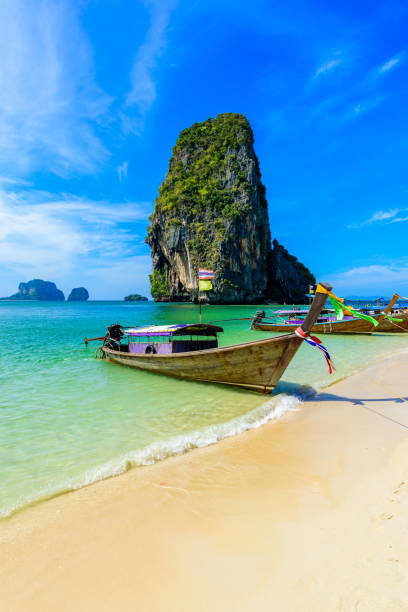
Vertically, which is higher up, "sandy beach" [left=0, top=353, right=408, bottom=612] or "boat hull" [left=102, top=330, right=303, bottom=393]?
"boat hull" [left=102, top=330, right=303, bottom=393]

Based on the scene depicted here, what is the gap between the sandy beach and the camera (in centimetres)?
213

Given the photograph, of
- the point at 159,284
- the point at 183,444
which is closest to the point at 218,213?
the point at 159,284

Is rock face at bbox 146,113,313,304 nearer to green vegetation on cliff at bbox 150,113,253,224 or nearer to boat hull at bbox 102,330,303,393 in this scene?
green vegetation on cliff at bbox 150,113,253,224

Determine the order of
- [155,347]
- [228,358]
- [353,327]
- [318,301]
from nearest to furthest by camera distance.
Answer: [318,301], [228,358], [155,347], [353,327]

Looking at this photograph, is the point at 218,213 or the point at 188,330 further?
the point at 218,213

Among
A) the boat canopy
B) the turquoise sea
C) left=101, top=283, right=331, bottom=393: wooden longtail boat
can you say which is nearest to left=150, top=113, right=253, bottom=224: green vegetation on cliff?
the boat canopy

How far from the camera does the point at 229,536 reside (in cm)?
281

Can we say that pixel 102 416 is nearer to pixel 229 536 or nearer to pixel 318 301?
pixel 229 536

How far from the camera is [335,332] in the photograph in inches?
856

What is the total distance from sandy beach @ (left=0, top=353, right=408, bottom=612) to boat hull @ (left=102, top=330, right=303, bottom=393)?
2709mm

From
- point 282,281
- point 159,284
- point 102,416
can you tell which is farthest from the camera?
point 159,284

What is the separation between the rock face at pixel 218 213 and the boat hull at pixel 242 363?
53.9 metres

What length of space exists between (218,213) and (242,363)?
198 feet

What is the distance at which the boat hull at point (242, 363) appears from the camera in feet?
23.8
